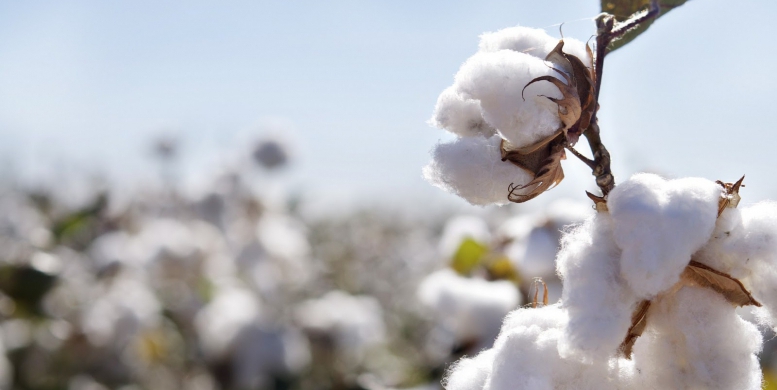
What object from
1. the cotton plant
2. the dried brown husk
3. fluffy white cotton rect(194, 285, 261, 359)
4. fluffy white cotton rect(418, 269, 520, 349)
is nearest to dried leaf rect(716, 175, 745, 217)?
the cotton plant

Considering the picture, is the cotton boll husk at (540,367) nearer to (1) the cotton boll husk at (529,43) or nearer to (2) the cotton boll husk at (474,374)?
(2) the cotton boll husk at (474,374)

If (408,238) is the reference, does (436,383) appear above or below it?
above

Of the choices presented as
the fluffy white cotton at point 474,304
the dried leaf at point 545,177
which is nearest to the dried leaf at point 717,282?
the dried leaf at point 545,177

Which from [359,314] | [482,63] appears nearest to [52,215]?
[359,314]

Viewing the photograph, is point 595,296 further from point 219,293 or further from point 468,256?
point 219,293

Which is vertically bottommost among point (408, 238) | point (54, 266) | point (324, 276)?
point (408, 238)

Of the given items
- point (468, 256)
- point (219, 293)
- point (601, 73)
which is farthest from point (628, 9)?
point (219, 293)

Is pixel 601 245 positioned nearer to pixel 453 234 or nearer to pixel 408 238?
pixel 453 234

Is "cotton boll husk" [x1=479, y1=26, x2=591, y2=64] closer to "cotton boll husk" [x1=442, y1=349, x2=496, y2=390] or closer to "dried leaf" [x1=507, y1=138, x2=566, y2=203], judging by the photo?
"dried leaf" [x1=507, y1=138, x2=566, y2=203]
